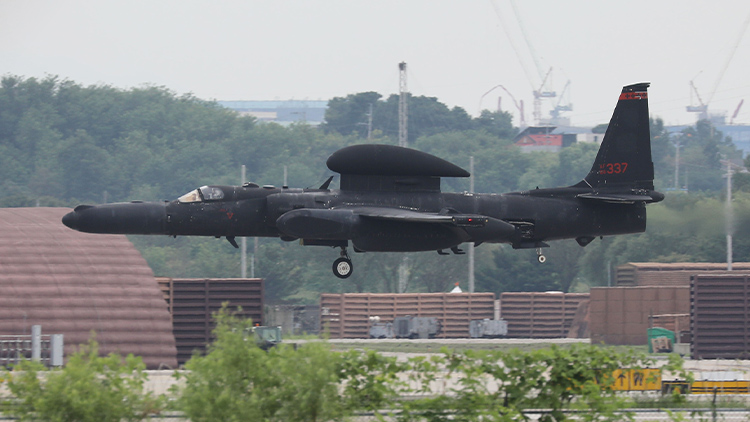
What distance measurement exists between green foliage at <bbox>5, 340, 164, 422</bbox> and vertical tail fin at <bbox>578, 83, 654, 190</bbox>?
17.8 metres

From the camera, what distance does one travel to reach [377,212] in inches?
1030

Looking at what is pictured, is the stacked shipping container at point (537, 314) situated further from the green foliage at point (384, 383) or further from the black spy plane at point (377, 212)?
the green foliage at point (384, 383)

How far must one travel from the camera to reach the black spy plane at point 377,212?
2612 centimetres

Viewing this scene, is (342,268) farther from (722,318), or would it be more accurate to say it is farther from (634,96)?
(722,318)

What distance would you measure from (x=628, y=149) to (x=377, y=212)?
27.3ft

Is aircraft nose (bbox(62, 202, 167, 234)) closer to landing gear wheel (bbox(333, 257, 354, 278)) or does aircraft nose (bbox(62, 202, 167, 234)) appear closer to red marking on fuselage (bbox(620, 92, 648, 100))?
landing gear wheel (bbox(333, 257, 354, 278))

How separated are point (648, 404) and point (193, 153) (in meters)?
118

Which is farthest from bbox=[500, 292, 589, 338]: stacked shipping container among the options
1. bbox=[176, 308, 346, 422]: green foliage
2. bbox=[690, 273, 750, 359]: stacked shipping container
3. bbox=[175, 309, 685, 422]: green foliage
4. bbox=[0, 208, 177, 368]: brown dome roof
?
bbox=[176, 308, 346, 422]: green foliage

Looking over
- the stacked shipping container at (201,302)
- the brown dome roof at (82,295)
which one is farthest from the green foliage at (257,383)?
the stacked shipping container at (201,302)

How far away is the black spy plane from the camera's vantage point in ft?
85.7

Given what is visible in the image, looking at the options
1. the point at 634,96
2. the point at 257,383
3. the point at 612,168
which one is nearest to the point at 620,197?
the point at 612,168

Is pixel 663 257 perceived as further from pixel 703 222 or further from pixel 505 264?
pixel 703 222

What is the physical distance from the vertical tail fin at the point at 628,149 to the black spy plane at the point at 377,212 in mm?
728

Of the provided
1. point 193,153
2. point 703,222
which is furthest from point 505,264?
point 193,153
